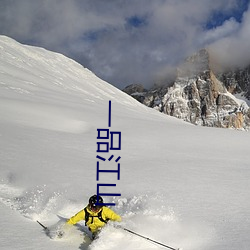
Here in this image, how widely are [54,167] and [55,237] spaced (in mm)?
3833

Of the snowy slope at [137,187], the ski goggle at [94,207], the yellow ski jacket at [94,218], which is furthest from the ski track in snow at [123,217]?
the ski goggle at [94,207]

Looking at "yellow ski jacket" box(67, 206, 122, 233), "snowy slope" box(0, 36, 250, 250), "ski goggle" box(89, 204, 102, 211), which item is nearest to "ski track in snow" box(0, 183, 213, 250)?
"snowy slope" box(0, 36, 250, 250)

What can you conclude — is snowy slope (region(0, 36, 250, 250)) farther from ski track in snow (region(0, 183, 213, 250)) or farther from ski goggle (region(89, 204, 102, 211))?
ski goggle (region(89, 204, 102, 211))

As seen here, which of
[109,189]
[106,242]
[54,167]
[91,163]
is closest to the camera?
[106,242]

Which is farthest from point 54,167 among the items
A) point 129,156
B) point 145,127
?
point 145,127

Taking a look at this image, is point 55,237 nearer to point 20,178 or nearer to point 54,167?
point 20,178

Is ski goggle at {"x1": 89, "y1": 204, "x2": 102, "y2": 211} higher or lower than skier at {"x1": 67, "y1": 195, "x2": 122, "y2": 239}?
higher

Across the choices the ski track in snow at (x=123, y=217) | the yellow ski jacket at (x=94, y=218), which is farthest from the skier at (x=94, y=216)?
the ski track in snow at (x=123, y=217)

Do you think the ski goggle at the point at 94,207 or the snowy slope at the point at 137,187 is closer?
the snowy slope at the point at 137,187

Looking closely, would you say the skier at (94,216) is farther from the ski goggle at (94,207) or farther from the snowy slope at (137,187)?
the snowy slope at (137,187)

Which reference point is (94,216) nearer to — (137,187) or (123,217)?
(123,217)

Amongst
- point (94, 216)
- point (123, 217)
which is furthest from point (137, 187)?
point (94, 216)

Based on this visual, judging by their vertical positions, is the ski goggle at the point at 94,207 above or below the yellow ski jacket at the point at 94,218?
above

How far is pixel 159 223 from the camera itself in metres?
Result: 6.15
